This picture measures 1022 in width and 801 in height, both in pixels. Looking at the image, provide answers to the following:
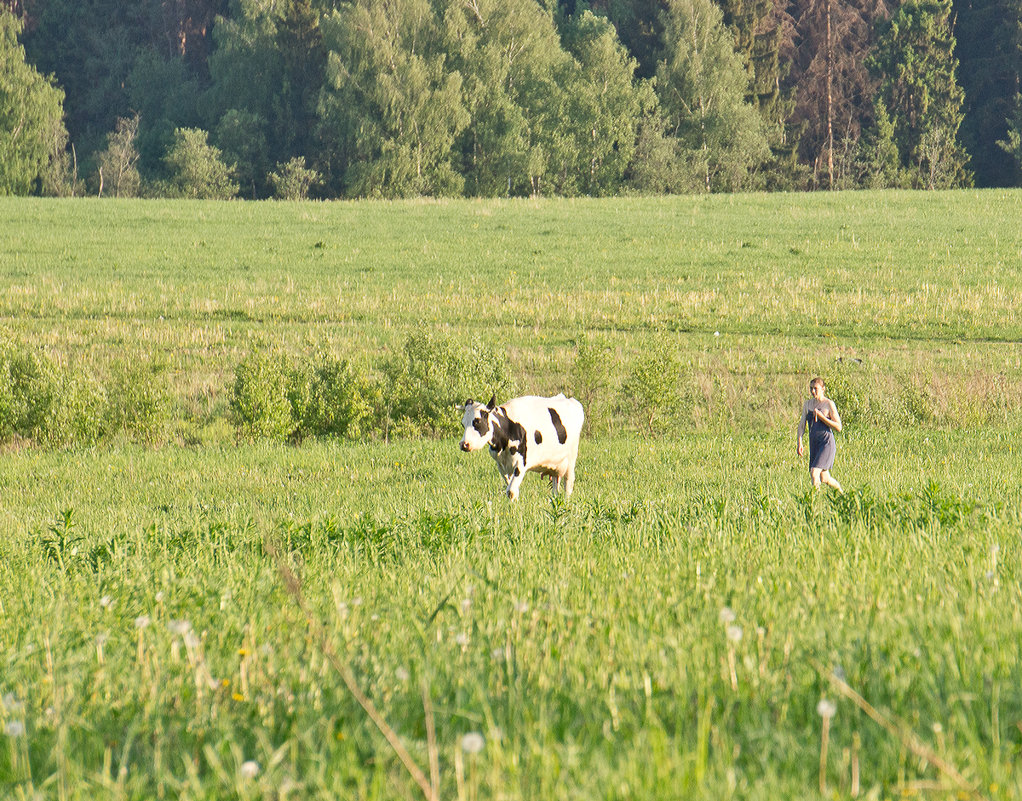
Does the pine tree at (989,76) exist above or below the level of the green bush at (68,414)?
above

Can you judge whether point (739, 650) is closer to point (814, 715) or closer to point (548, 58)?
point (814, 715)

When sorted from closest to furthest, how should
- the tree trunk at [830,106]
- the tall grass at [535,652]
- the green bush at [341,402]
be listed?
the tall grass at [535,652] < the green bush at [341,402] < the tree trunk at [830,106]

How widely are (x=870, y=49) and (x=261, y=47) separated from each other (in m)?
59.5

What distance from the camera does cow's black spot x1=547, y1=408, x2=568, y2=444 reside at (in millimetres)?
15320

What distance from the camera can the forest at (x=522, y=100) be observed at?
91.1 m

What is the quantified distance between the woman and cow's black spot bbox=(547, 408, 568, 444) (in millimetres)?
3277

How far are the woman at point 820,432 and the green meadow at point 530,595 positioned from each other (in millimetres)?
642

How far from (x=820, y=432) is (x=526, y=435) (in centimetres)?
392

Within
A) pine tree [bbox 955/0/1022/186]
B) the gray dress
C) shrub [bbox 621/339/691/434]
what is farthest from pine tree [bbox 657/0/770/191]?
the gray dress

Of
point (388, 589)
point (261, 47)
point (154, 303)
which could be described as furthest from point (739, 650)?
point (261, 47)

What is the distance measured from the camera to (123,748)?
391cm

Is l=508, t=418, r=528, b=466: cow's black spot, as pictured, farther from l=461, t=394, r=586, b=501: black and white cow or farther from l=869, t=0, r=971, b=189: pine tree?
l=869, t=0, r=971, b=189: pine tree

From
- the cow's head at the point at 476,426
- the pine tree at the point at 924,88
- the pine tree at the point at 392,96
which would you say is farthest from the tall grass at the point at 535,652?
the pine tree at the point at 924,88

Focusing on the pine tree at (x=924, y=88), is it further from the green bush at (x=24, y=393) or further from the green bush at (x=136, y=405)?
the green bush at (x=24, y=393)
